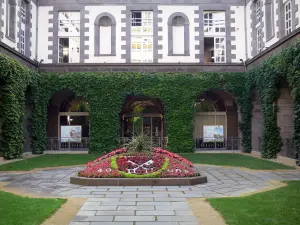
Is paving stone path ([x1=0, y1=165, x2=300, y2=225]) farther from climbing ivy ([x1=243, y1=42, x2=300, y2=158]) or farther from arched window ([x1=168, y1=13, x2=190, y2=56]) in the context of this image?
arched window ([x1=168, y1=13, x2=190, y2=56])

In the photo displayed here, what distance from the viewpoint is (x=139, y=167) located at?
9.95 m

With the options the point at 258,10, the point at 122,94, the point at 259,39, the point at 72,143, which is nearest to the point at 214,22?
the point at 258,10

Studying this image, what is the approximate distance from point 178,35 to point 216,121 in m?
6.27

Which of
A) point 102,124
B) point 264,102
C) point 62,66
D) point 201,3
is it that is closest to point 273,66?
point 264,102

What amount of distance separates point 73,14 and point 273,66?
12.7 metres

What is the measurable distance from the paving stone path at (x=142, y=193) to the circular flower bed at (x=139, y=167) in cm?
57

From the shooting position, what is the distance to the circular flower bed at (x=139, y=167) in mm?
9625

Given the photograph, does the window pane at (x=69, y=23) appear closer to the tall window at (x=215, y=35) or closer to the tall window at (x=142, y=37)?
the tall window at (x=142, y=37)

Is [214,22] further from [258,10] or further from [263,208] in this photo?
[263,208]

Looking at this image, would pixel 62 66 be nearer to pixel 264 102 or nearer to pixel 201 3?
pixel 201 3

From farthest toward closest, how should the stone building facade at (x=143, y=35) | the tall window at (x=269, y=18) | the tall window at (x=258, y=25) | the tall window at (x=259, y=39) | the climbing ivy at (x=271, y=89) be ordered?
1. the stone building facade at (x=143, y=35)
2. the tall window at (x=259, y=39)
3. the tall window at (x=258, y=25)
4. the tall window at (x=269, y=18)
5. the climbing ivy at (x=271, y=89)

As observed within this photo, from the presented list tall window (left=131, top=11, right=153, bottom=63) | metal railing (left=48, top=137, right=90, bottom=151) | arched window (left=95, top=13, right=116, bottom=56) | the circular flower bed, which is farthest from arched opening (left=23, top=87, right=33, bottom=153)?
the circular flower bed

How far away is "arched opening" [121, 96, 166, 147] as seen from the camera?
73.5 feet

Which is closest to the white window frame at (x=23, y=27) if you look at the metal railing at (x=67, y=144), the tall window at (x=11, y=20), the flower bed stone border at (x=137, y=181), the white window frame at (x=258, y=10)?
the tall window at (x=11, y=20)
